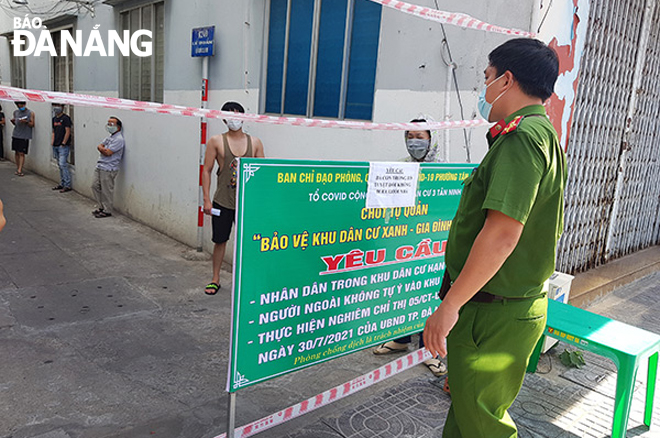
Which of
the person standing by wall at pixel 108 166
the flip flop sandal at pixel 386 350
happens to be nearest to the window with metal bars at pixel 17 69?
the person standing by wall at pixel 108 166

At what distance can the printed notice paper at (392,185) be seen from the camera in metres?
2.74

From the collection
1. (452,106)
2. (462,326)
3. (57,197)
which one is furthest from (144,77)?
(462,326)

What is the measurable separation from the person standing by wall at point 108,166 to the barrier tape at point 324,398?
6493mm

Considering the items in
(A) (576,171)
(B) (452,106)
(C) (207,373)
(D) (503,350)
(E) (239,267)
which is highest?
(B) (452,106)

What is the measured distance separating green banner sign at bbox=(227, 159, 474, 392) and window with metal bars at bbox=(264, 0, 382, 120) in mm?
1953

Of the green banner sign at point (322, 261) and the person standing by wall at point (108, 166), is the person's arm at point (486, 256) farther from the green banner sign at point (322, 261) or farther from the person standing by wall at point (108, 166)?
the person standing by wall at point (108, 166)

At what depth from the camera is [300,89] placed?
5.41 meters

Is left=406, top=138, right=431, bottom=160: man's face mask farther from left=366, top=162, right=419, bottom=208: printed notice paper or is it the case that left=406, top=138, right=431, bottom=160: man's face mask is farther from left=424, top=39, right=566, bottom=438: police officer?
left=424, top=39, right=566, bottom=438: police officer

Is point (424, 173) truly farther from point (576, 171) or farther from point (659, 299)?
point (659, 299)

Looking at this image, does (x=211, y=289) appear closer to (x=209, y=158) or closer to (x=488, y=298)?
(x=209, y=158)

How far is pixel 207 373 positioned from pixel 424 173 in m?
2.03

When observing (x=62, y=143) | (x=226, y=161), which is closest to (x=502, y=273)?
(x=226, y=161)

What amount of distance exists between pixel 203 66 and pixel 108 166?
9.30 feet

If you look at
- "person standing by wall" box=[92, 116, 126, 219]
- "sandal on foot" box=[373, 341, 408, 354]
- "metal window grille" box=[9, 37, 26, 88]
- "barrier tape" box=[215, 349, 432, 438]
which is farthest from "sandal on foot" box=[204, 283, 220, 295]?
"metal window grille" box=[9, 37, 26, 88]
